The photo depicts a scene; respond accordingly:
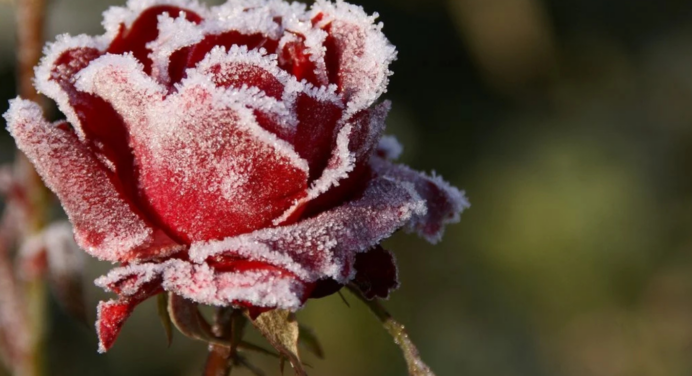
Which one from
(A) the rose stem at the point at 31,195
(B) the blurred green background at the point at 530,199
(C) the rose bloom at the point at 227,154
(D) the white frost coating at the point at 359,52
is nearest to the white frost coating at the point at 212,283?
(C) the rose bloom at the point at 227,154

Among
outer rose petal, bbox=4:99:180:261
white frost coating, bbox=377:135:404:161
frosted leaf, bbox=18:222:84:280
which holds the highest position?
white frost coating, bbox=377:135:404:161

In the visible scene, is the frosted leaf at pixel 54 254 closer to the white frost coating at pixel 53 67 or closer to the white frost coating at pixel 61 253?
the white frost coating at pixel 61 253

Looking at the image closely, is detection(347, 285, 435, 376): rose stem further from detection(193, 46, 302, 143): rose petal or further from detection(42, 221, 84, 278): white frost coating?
detection(42, 221, 84, 278): white frost coating

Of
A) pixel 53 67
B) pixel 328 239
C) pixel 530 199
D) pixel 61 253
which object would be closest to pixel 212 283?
pixel 328 239

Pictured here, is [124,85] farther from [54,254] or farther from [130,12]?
[54,254]

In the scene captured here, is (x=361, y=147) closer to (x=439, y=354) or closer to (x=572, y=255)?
(x=439, y=354)

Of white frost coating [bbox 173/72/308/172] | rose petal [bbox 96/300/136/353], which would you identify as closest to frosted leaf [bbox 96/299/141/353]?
rose petal [bbox 96/300/136/353]
